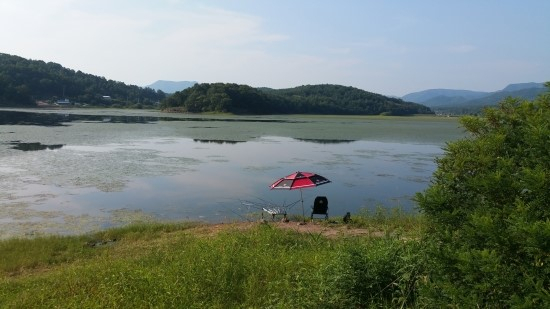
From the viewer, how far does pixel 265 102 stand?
97000 mm

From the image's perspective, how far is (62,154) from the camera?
2258 cm

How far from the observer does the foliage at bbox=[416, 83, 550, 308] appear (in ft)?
8.17

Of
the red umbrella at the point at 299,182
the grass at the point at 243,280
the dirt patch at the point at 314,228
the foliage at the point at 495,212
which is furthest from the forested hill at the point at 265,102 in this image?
the foliage at the point at 495,212

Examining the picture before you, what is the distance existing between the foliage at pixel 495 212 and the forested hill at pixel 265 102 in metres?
86.6

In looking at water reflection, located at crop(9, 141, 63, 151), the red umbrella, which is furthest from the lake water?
the red umbrella

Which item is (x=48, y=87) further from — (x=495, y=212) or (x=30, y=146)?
(x=495, y=212)

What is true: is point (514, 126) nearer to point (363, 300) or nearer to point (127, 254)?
point (363, 300)

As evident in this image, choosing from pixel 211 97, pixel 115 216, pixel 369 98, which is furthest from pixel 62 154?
pixel 369 98

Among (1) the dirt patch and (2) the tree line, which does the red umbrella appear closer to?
(1) the dirt patch

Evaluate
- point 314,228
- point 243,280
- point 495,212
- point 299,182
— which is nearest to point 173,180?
point 299,182

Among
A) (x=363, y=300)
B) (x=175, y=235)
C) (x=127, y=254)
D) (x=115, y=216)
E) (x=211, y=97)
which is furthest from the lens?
(x=211, y=97)

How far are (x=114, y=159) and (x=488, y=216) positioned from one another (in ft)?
69.1

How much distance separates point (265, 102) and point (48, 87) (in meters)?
57.1

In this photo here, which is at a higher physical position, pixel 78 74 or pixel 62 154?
pixel 78 74
